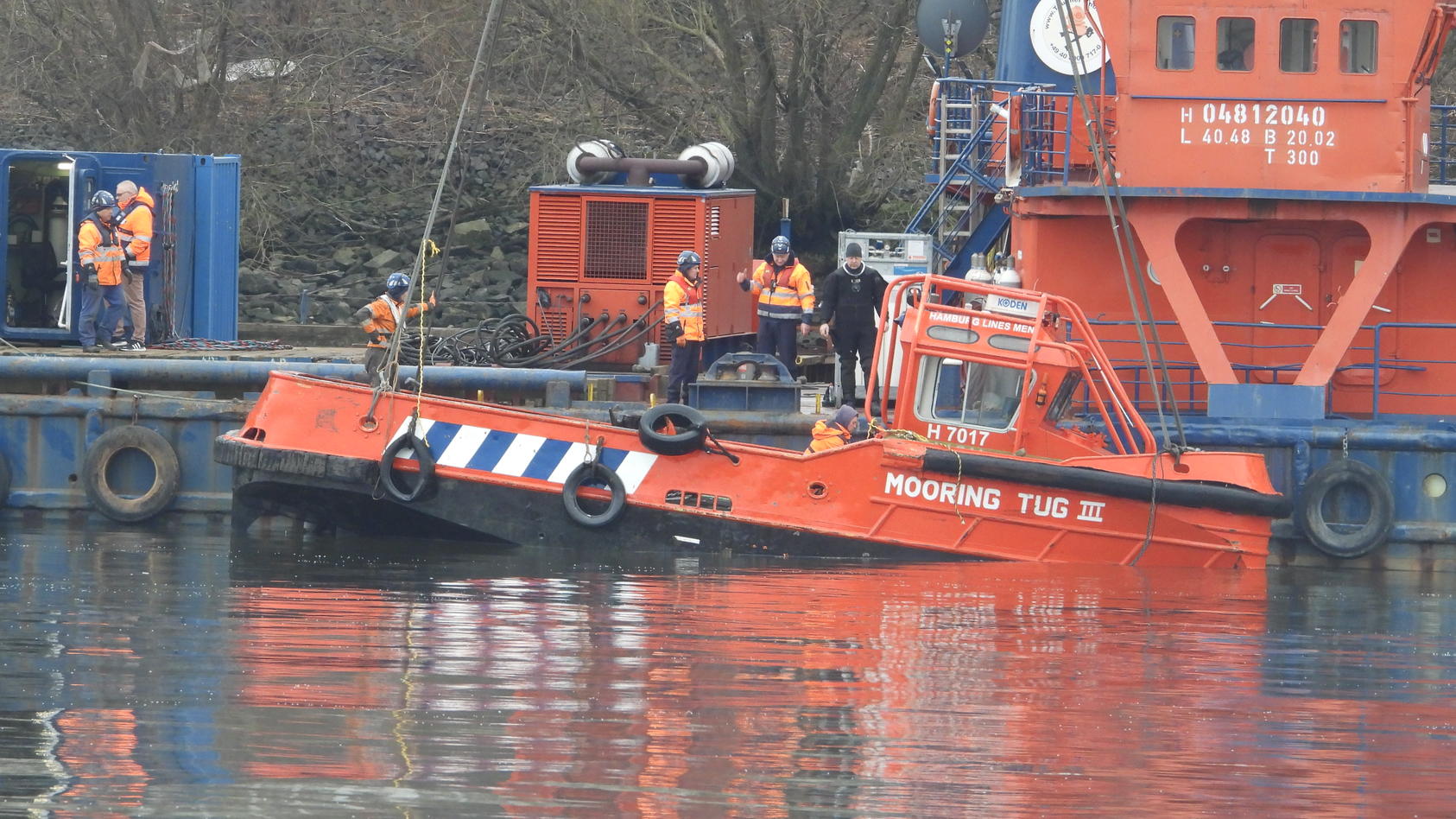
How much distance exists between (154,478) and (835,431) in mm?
5009

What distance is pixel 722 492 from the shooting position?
13125 millimetres

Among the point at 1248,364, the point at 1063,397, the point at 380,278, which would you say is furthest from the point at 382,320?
the point at 380,278

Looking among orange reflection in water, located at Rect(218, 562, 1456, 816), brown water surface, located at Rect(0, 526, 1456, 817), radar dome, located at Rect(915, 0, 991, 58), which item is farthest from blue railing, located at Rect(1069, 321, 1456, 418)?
radar dome, located at Rect(915, 0, 991, 58)

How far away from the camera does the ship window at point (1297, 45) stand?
14.4 metres

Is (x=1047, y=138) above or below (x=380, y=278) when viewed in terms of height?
above

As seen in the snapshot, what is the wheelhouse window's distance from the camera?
13.1m

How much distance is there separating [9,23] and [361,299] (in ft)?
18.4

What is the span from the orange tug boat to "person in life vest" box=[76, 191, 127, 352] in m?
3.68

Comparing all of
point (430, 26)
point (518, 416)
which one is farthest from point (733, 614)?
point (430, 26)

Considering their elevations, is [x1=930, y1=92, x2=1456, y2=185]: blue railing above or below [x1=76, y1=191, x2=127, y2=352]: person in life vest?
above

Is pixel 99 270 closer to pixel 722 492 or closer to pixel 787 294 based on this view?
pixel 787 294

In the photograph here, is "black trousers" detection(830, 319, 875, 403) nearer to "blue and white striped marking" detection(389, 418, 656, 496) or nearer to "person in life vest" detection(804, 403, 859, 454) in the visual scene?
"person in life vest" detection(804, 403, 859, 454)

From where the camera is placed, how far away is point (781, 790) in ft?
24.0

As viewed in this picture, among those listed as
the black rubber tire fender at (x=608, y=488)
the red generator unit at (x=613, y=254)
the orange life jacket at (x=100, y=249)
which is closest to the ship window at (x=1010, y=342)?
the black rubber tire fender at (x=608, y=488)
